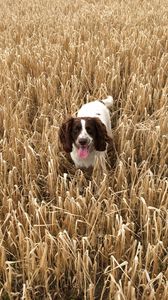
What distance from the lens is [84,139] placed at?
8.34ft

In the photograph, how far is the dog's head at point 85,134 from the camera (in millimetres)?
2576

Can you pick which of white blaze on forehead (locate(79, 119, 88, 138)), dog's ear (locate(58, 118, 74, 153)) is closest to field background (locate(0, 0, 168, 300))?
dog's ear (locate(58, 118, 74, 153))

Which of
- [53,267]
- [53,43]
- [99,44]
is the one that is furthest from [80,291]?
[53,43]

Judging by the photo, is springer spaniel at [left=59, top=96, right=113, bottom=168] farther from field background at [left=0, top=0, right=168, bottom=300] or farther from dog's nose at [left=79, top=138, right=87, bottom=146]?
field background at [left=0, top=0, right=168, bottom=300]

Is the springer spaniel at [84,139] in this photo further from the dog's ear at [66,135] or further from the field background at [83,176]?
the field background at [83,176]

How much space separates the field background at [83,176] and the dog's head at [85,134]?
0.13 m

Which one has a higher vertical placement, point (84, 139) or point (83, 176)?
point (84, 139)

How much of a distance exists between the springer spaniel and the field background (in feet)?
0.36

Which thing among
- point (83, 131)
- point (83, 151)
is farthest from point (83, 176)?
point (83, 131)

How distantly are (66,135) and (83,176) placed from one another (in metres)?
0.27

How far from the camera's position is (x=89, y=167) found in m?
2.73

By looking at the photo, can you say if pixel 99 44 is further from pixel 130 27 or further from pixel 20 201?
pixel 20 201

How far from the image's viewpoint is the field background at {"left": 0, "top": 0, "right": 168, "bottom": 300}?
1.91 m

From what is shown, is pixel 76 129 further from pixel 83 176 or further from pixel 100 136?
pixel 83 176
